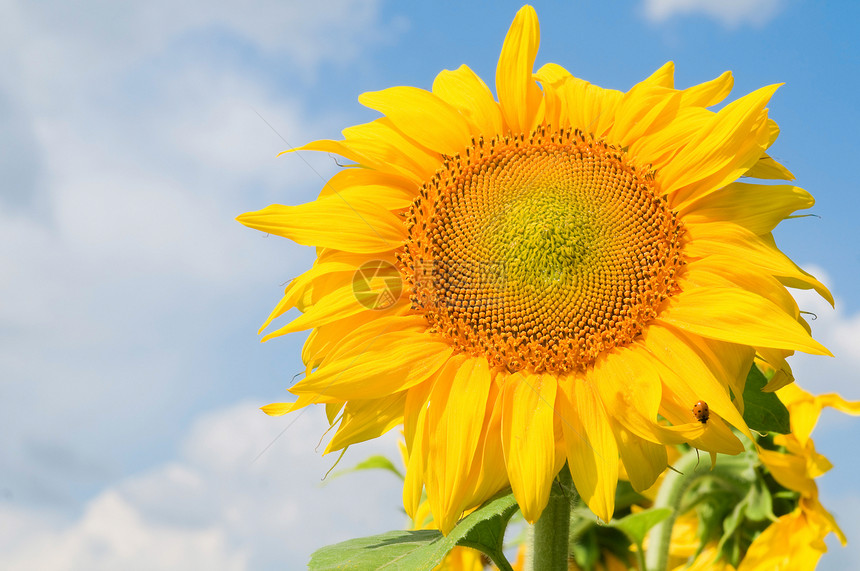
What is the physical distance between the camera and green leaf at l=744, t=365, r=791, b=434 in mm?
2596

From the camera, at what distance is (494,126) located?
2645 millimetres

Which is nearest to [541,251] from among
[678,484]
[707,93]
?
[707,93]

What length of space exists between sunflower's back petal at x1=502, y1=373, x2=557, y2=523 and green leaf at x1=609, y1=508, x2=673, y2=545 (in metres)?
1.12

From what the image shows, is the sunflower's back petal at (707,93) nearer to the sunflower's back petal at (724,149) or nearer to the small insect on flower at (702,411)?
the sunflower's back petal at (724,149)

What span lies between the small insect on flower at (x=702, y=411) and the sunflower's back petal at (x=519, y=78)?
3.23 ft

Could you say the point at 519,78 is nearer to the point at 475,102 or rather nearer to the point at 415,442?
the point at 475,102

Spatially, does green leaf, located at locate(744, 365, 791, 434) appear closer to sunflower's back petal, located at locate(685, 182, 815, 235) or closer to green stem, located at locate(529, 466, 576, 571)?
sunflower's back petal, located at locate(685, 182, 815, 235)

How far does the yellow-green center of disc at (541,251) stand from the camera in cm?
239

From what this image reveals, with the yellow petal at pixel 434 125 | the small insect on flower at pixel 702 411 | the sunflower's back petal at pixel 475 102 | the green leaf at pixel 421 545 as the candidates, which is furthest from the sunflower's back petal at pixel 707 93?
the green leaf at pixel 421 545

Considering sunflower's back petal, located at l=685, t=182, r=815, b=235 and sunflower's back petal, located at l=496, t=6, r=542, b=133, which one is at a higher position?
sunflower's back petal, located at l=496, t=6, r=542, b=133

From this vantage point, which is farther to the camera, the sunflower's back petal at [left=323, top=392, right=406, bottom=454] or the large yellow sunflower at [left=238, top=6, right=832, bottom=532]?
the sunflower's back petal at [left=323, top=392, right=406, bottom=454]

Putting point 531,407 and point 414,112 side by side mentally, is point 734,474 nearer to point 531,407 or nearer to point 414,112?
point 531,407

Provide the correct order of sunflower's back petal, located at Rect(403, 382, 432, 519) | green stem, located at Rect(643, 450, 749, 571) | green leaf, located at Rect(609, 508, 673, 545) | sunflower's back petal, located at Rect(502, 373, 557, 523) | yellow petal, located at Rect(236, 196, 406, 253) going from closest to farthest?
sunflower's back petal, located at Rect(502, 373, 557, 523) → sunflower's back petal, located at Rect(403, 382, 432, 519) → yellow petal, located at Rect(236, 196, 406, 253) → green leaf, located at Rect(609, 508, 673, 545) → green stem, located at Rect(643, 450, 749, 571)

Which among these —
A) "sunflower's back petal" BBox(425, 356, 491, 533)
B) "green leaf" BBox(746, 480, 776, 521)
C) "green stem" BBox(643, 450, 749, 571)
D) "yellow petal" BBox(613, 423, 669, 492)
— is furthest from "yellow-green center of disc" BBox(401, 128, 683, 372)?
"green leaf" BBox(746, 480, 776, 521)
